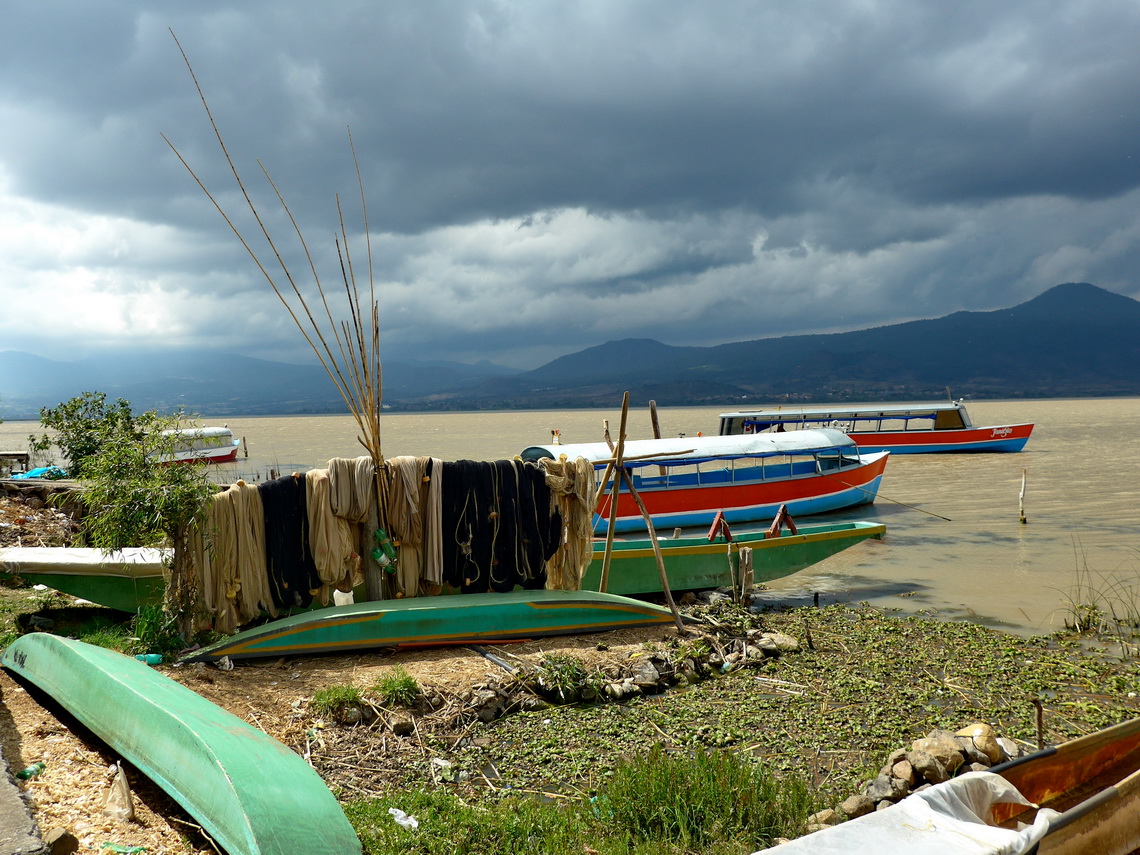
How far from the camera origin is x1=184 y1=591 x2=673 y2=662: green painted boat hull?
714 centimetres

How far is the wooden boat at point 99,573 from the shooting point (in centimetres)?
816

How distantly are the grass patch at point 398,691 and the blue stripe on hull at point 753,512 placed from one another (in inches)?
332

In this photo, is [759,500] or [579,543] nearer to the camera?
[579,543]

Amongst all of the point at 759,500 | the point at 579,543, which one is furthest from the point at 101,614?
the point at 759,500

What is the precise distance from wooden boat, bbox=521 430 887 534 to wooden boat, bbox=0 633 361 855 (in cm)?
979

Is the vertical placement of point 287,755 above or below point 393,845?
above

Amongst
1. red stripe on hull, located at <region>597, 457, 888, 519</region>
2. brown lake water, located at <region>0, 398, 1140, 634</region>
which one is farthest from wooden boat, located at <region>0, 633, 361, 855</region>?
red stripe on hull, located at <region>597, 457, 888, 519</region>

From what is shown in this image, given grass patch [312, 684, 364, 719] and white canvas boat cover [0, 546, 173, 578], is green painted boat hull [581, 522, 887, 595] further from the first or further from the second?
white canvas boat cover [0, 546, 173, 578]

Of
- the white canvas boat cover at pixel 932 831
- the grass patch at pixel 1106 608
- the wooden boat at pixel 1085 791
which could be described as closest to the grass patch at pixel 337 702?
the white canvas boat cover at pixel 932 831

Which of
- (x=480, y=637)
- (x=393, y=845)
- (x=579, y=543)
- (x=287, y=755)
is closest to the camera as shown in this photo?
(x=393, y=845)

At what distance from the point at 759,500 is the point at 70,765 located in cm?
1583

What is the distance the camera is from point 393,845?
14.1 feet

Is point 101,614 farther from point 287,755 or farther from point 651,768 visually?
point 651,768

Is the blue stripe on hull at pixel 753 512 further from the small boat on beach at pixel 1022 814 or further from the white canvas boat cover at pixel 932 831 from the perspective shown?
the white canvas boat cover at pixel 932 831
